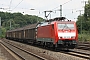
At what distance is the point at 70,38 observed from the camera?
21781 mm

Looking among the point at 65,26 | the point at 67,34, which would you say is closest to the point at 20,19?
the point at 65,26

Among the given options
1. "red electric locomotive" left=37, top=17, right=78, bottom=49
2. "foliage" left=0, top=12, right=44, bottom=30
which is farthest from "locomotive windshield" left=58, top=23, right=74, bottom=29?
"foliage" left=0, top=12, right=44, bottom=30

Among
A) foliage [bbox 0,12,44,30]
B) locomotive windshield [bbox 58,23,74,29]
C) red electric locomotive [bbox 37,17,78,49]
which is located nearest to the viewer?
red electric locomotive [bbox 37,17,78,49]

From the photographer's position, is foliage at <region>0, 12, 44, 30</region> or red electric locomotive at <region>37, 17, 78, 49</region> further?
foliage at <region>0, 12, 44, 30</region>

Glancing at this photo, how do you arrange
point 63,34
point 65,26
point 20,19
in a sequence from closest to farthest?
point 63,34, point 65,26, point 20,19

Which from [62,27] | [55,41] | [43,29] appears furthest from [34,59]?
[43,29]

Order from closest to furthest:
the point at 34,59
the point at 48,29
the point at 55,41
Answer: the point at 34,59 → the point at 55,41 → the point at 48,29

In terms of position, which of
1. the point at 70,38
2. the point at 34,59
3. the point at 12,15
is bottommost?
the point at 34,59

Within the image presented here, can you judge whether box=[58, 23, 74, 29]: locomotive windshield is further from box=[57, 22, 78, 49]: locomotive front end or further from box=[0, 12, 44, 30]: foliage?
Result: box=[0, 12, 44, 30]: foliage

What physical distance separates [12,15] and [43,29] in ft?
324

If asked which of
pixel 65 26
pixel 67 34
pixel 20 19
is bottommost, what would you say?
pixel 67 34

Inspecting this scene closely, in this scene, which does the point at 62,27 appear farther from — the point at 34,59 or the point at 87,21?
the point at 87,21

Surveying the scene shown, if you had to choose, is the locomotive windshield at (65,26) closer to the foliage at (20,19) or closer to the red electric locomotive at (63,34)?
the red electric locomotive at (63,34)

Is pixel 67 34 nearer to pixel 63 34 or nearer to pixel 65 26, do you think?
pixel 63 34
